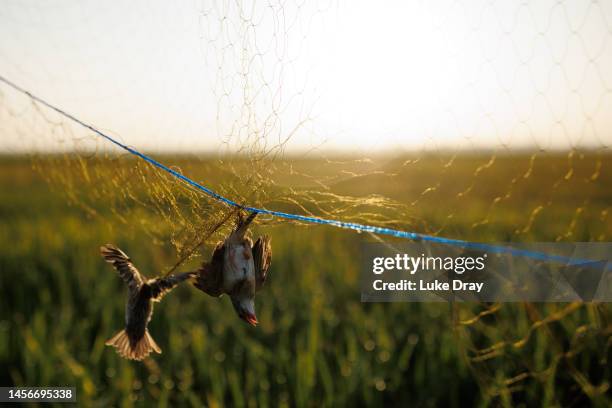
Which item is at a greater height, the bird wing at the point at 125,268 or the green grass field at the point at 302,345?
the bird wing at the point at 125,268

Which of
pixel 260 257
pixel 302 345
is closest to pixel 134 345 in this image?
pixel 260 257

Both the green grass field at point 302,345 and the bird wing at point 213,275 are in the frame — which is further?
the green grass field at point 302,345

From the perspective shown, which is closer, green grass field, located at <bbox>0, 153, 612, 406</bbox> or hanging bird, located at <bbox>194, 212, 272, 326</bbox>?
hanging bird, located at <bbox>194, 212, 272, 326</bbox>

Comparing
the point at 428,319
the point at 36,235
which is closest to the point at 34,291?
the point at 36,235

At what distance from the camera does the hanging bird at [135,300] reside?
0.46 m

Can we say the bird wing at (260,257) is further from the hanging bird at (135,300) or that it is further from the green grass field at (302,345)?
the green grass field at (302,345)

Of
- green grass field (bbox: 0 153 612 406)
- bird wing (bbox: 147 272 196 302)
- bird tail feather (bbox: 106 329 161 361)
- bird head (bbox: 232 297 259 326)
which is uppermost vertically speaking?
bird wing (bbox: 147 272 196 302)

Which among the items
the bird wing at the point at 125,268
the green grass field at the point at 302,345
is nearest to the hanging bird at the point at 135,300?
the bird wing at the point at 125,268

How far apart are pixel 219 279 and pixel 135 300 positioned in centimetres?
9

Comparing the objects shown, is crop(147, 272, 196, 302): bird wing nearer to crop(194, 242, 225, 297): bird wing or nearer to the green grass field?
crop(194, 242, 225, 297): bird wing

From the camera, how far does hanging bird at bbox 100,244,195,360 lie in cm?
46

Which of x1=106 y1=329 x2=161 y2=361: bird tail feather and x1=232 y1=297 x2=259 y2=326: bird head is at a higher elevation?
x1=232 y1=297 x2=259 y2=326: bird head

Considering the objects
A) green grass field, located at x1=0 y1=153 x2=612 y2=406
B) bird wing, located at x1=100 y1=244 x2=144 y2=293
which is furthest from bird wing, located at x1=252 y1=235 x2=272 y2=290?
green grass field, located at x1=0 y1=153 x2=612 y2=406

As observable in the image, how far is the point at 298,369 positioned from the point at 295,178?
143 cm
